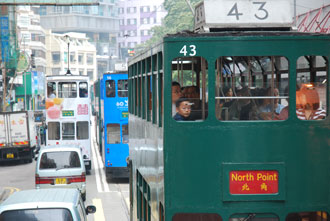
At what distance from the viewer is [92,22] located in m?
184

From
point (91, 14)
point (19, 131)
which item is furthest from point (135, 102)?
point (91, 14)

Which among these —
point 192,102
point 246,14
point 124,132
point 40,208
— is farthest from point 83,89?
point 192,102

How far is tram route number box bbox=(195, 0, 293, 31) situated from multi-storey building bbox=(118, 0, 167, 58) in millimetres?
165661

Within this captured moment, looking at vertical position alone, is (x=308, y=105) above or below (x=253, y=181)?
above

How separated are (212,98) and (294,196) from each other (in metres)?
1.26

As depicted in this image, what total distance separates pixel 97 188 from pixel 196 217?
707 inches

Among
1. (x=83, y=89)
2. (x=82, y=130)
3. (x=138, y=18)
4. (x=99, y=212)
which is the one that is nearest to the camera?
(x=99, y=212)

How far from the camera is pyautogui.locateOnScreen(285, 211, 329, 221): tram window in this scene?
6820mm

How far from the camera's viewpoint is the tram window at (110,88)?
2545 cm

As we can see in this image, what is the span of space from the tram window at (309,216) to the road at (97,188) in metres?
11.5

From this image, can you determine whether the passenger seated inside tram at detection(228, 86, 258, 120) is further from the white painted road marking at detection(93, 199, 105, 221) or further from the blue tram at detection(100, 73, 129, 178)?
the blue tram at detection(100, 73, 129, 178)

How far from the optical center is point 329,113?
22.4 ft

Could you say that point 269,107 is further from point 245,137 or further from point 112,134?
point 112,134

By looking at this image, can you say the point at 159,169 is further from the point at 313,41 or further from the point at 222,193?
the point at 313,41
